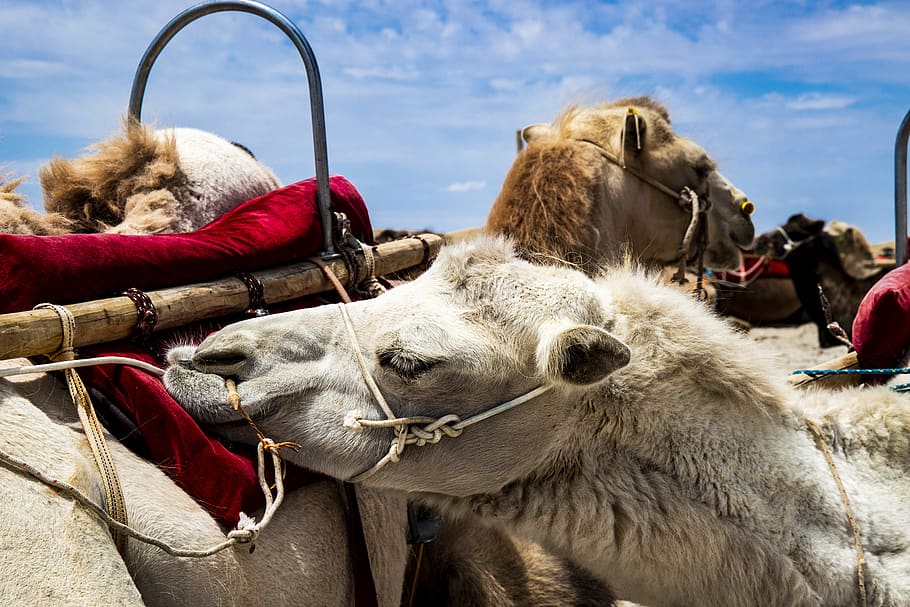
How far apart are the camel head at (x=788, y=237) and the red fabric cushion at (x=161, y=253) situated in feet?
34.2

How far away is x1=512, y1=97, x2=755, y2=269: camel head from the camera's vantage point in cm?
468

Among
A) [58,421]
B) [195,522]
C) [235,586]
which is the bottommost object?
[235,586]

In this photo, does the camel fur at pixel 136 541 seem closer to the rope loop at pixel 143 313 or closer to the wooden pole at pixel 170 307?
the wooden pole at pixel 170 307

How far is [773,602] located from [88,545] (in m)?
1.71

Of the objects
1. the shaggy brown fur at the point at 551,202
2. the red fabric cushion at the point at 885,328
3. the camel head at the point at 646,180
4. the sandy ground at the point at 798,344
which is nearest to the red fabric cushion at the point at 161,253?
the shaggy brown fur at the point at 551,202

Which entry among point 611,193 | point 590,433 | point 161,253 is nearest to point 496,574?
point 590,433

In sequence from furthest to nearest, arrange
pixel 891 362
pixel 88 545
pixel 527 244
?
pixel 527 244 → pixel 891 362 → pixel 88 545

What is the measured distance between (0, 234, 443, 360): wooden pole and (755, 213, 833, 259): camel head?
10251 mm

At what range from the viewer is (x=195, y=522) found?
1.89m

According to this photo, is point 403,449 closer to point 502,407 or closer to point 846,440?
point 502,407

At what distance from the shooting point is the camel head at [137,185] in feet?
9.43

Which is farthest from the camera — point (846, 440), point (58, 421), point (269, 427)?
point (846, 440)

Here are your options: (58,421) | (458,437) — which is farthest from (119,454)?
(458,437)

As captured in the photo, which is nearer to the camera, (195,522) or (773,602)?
(195,522)
